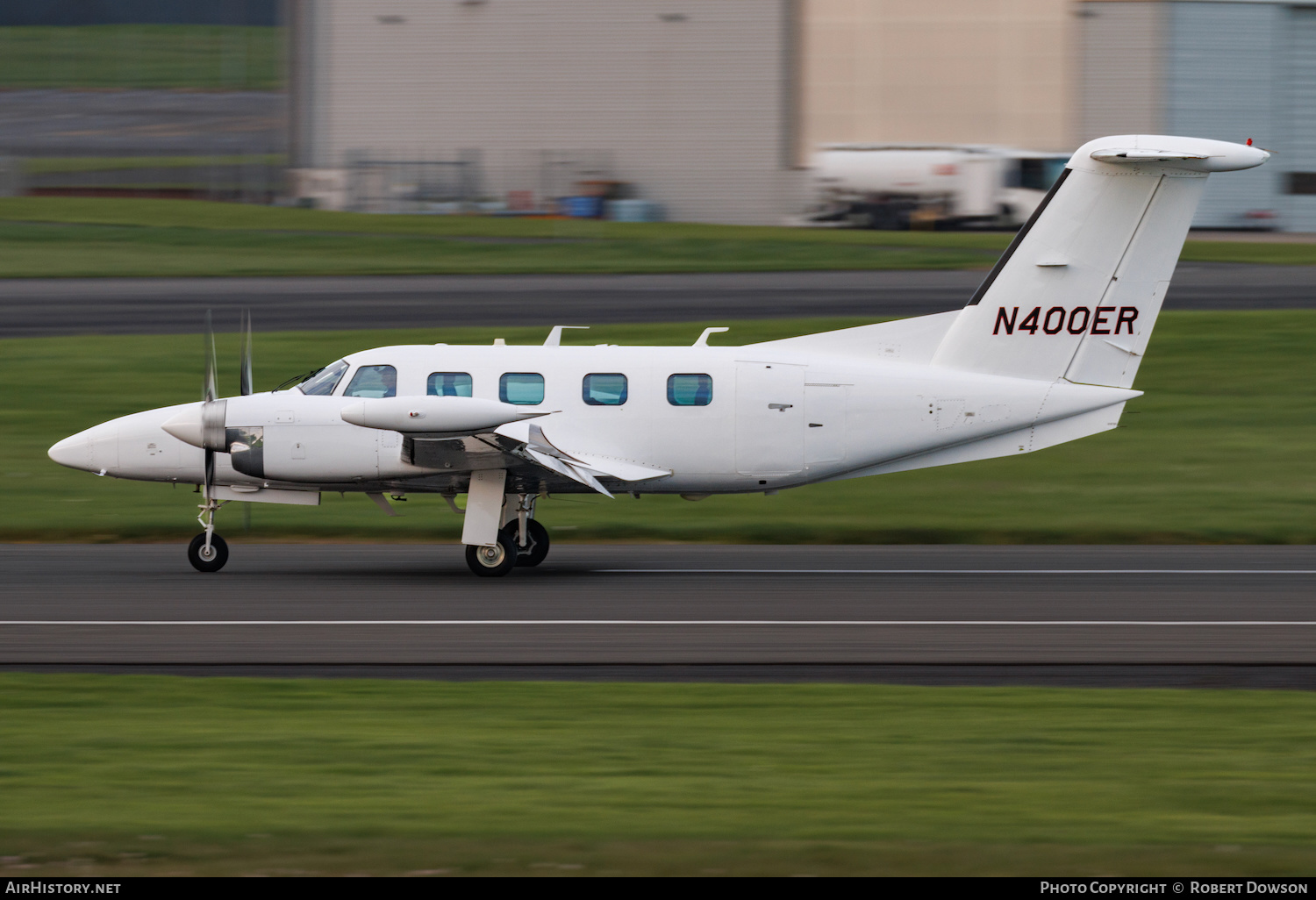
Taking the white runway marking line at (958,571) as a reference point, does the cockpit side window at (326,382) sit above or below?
above

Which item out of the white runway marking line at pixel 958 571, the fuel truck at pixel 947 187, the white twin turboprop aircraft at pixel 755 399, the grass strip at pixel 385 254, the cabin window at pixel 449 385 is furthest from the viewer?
the fuel truck at pixel 947 187

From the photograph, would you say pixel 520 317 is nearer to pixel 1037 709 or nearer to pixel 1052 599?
pixel 1052 599

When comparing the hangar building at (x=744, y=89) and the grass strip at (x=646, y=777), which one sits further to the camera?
the hangar building at (x=744, y=89)

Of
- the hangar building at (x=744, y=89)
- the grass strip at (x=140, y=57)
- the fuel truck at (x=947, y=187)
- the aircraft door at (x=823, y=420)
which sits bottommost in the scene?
the aircraft door at (x=823, y=420)

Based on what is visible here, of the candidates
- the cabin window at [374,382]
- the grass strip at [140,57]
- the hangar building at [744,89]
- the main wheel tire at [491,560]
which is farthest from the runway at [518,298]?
the grass strip at [140,57]

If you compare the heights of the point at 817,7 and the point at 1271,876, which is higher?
the point at 817,7

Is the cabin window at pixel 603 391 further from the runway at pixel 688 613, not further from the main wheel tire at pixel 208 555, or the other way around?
the main wheel tire at pixel 208 555

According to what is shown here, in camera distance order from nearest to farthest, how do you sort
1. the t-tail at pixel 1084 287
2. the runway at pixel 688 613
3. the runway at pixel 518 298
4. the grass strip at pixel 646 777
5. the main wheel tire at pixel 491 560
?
the grass strip at pixel 646 777, the runway at pixel 688 613, the main wheel tire at pixel 491 560, the t-tail at pixel 1084 287, the runway at pixel 518 298

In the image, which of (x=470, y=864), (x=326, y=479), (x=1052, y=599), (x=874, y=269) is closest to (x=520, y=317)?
(x=874, y=269)

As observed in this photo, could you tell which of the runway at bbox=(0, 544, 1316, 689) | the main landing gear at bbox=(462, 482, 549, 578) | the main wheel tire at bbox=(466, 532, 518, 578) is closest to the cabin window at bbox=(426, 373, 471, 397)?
the main landing gear at bbox=(462, 482, 549, 578)

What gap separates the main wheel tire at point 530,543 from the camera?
49.5 feet

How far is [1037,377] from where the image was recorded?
1471cm

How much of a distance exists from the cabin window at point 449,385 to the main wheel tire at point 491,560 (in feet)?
4.78
